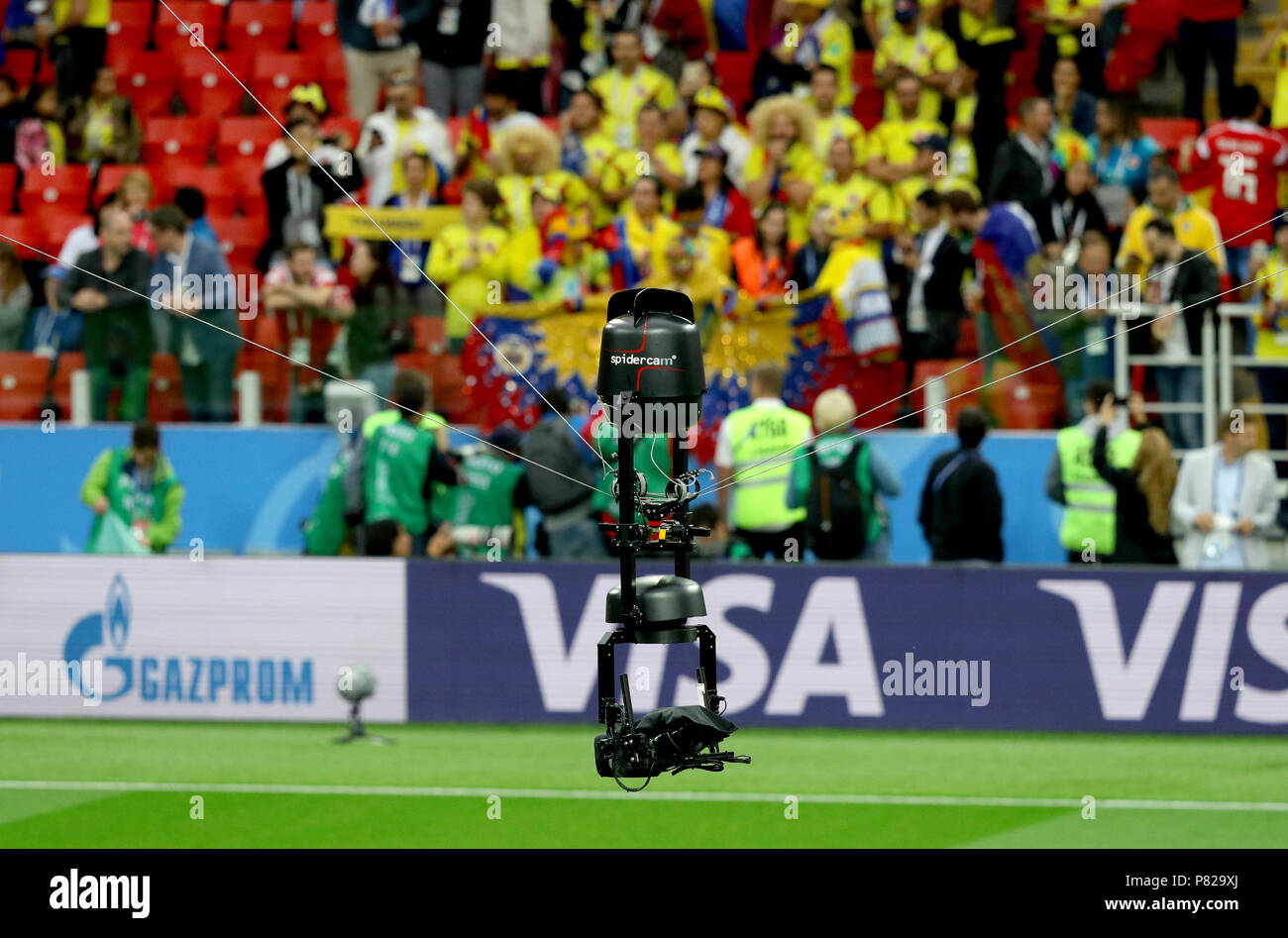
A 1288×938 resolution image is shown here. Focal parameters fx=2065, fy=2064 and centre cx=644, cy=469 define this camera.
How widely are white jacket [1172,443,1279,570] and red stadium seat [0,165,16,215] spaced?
10.8 metres

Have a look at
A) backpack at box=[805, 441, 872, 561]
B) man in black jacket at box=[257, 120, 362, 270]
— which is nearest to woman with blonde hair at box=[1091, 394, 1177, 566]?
backpack at box=[805, 441, 872, 561]

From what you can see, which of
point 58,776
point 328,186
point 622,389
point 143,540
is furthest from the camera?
point 328,186

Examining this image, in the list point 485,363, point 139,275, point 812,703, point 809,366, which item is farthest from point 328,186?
point 812,703

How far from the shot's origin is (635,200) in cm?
1570

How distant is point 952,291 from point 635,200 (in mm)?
2545

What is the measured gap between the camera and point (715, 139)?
682 inches

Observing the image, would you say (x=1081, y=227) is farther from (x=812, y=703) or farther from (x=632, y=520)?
(x=632, y=520)

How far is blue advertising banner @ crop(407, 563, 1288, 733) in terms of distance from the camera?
1342cm

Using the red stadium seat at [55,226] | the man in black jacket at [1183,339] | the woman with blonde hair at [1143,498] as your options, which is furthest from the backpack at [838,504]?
the red stadium seat at [55,226]

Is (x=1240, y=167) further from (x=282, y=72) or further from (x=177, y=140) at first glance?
(x=177, y=140)

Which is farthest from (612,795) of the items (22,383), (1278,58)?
(1278,58)

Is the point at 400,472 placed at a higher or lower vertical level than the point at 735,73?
lower

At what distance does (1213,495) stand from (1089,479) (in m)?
0.87

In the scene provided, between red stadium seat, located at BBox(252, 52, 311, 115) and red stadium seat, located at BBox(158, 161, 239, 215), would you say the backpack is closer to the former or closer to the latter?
red stadium seat, located at BBox(158, 161, 239, 215)
